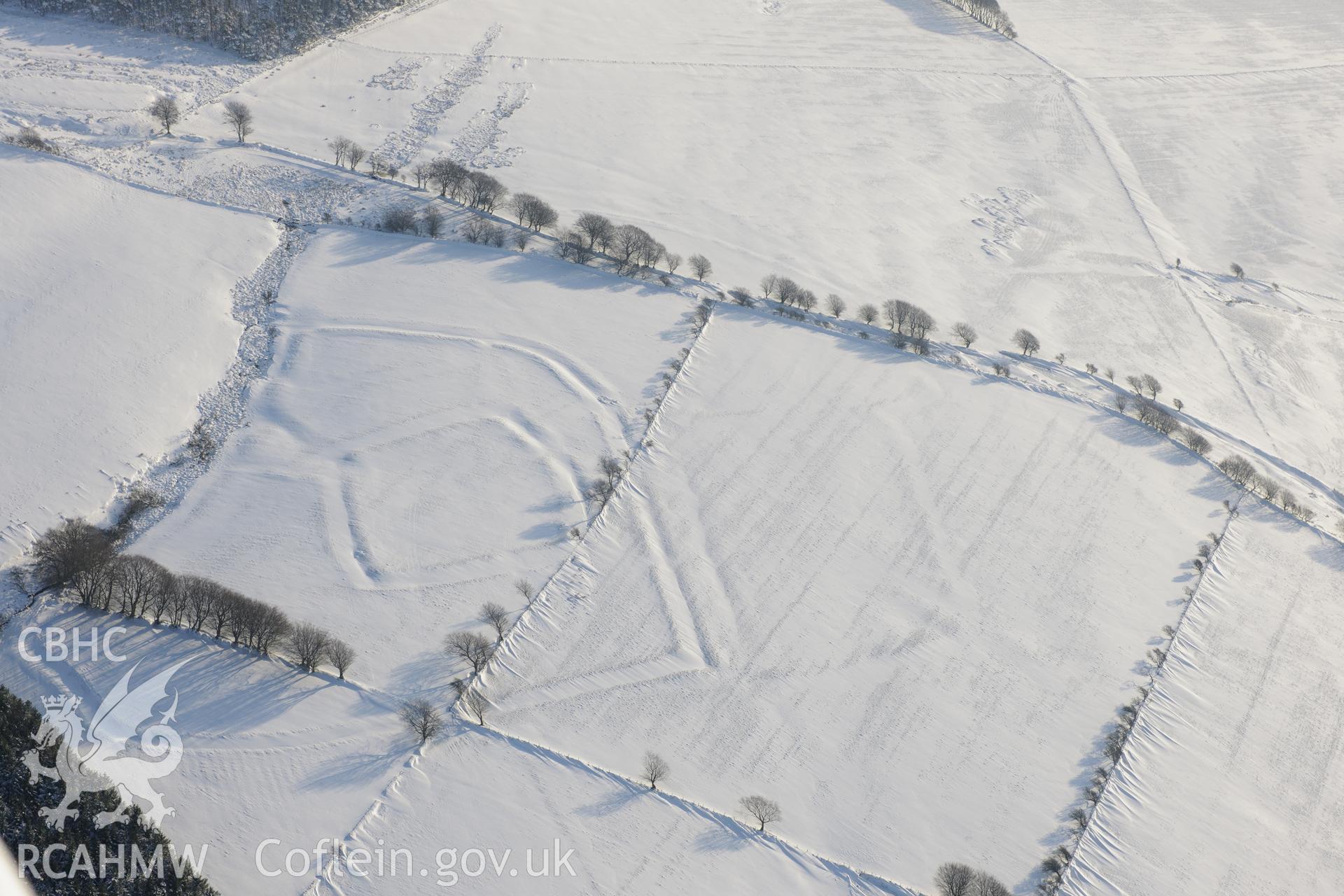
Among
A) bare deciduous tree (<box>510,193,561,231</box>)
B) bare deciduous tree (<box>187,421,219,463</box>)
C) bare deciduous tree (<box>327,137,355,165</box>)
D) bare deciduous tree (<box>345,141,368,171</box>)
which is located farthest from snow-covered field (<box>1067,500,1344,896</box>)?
bare deciduous tree (<box>327,137,355,165</box>)

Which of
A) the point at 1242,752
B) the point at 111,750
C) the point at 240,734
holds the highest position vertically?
the point at 111,750

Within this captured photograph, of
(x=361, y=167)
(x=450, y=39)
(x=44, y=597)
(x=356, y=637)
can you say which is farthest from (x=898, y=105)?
(x=44, y=597)

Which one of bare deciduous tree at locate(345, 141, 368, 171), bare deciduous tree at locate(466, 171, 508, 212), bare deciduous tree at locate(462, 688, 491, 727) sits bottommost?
bare deciduous tree at locate(462, 688, 491, 727)

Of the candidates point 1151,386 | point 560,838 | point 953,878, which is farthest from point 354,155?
point 953,878

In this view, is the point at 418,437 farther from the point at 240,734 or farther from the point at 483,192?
the point at 483,192

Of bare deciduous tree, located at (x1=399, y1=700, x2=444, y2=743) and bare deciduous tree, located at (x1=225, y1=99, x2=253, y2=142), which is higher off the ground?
bare deciduous tree, located at (x1=225, y1=99, x2=253, y2=142)

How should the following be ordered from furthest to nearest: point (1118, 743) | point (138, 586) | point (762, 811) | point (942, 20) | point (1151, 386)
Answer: point (942, 20), point (1151, 386), point (1118, 743), point (138, 586), point (762, 811)

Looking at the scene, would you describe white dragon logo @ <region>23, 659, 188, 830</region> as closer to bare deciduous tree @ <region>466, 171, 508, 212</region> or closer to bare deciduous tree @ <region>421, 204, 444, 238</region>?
bare deciduous tree @ <region>421, 204, 444, 238</region>

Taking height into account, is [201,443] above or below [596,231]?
below
